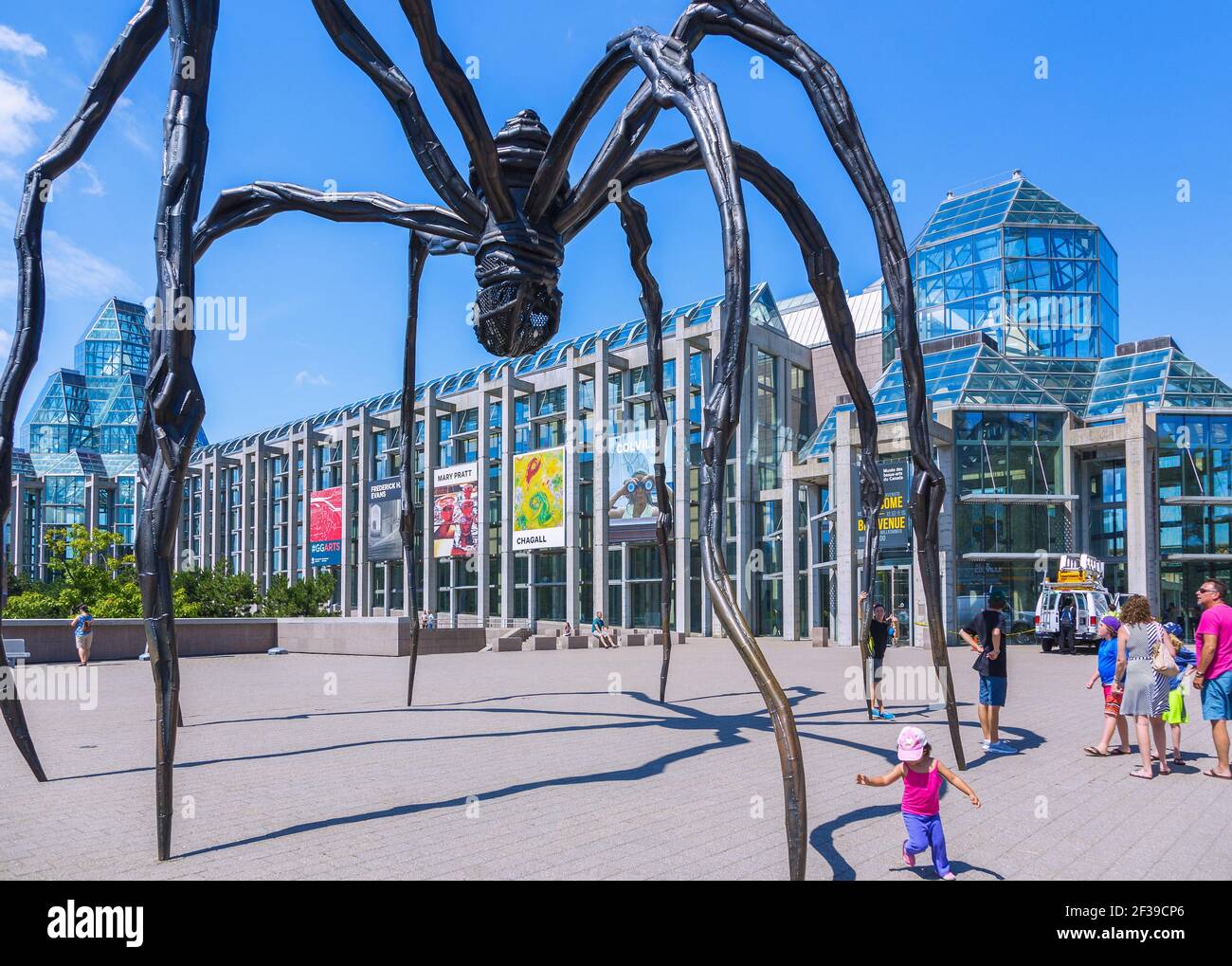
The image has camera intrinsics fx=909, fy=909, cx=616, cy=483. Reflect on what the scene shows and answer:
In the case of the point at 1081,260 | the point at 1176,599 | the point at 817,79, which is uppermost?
the point at 1081,260

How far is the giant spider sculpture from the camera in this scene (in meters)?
3.54

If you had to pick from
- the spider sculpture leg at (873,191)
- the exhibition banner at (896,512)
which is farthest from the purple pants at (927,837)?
the exhibition banner at (896,512)

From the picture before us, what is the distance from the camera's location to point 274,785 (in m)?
6.70

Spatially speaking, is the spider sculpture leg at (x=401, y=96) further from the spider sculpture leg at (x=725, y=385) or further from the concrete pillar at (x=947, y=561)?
the concrete pillar at (x=947, y=561)

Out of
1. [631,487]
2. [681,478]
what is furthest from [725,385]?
[631,487]

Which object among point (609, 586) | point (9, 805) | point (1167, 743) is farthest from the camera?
point (609, 586)

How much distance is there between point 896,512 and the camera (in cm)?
3128

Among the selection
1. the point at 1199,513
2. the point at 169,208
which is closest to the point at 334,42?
the point at 169,208

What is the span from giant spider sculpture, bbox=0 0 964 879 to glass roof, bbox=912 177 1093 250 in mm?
37911

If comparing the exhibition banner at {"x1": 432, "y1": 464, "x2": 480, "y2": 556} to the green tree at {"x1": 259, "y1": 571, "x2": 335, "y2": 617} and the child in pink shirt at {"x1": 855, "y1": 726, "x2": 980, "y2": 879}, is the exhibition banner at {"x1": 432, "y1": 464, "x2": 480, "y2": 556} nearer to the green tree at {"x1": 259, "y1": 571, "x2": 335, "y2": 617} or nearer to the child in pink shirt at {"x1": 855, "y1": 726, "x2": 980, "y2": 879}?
the green tree at {"x1": 259, "y1": 571, "x2": 335, "y2": 617}

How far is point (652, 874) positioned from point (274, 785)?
3.50 meters

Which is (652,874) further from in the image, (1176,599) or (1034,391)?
(1176,599)

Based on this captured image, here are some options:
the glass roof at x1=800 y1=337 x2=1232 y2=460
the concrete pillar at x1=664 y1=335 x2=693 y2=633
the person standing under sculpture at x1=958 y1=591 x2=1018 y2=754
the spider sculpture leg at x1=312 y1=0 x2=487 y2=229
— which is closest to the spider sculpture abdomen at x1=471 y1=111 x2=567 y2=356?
the spider sculpture leg at x1=312 y1=0 x2=487 y2=229

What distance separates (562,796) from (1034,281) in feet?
127
